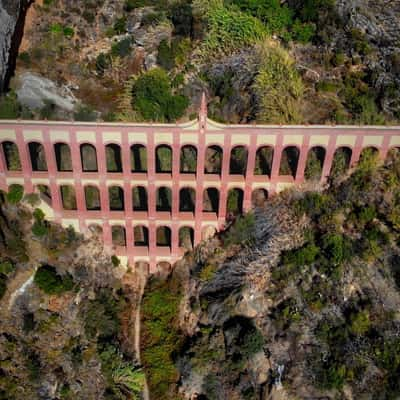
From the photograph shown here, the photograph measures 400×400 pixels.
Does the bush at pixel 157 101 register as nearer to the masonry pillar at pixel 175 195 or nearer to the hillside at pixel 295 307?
the masonry pillar at pixel 175 195

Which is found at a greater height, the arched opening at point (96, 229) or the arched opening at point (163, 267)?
the arched opening at point (96, 229)

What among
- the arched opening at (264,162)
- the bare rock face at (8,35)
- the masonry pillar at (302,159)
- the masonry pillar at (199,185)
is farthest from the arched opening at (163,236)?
the bare rock face at (8,35)

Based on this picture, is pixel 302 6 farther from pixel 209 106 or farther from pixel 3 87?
pixel 3 87

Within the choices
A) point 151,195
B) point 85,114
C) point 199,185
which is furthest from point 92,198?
point 199,185

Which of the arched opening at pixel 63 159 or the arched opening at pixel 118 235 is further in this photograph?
the arched opening at pixel 63 159

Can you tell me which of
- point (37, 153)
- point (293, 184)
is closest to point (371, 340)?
point (293, 184)

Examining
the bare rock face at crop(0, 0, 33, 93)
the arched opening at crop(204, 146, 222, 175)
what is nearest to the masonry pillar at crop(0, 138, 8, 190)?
the bare rock face at crop(0, 0, 33, 93)
